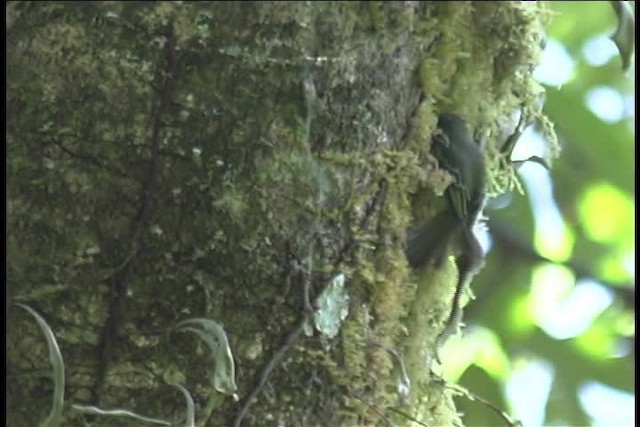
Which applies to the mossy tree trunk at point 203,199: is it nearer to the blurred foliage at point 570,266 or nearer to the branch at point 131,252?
the branch at point 131,252

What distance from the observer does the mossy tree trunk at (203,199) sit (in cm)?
55

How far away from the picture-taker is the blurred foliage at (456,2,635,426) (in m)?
1.19

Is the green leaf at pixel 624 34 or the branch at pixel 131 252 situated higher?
the green leaf at pixel 624 34

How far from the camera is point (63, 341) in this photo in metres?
0.55

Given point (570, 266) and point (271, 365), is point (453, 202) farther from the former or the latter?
point (570, 266)

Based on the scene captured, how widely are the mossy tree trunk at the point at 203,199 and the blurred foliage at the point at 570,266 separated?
582 millimetres

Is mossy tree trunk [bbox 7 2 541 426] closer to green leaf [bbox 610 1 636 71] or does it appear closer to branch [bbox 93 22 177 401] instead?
branch [bbox 93 22 177 401]

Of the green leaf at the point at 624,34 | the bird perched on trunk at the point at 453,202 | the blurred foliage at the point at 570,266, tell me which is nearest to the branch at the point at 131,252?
the bird perched on trunk at the point at 453,202

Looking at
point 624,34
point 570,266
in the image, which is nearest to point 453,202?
point 624,34

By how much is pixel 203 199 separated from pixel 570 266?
78cm

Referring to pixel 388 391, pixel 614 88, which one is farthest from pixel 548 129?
pixel 614 88

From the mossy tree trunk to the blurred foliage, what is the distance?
22.9 inches

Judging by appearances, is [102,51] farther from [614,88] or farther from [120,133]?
[614,88]

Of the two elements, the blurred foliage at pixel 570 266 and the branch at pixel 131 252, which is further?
the blurred foliage at pixel 570 266
